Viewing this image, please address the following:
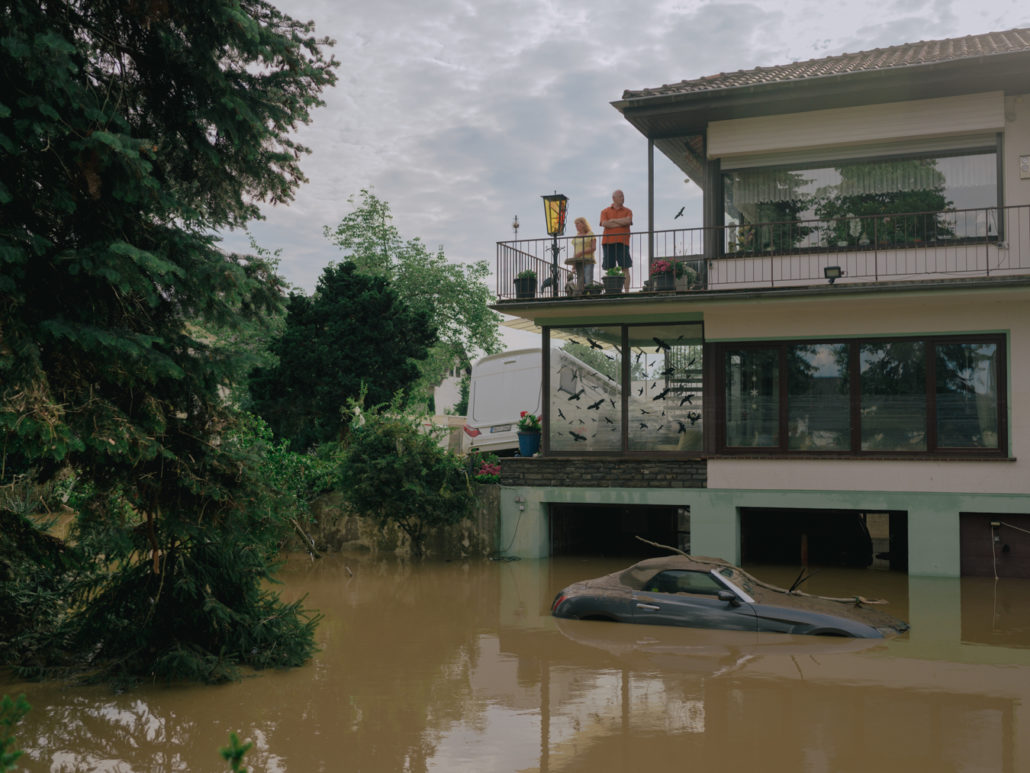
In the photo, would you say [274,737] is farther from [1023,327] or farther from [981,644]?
[1023,327]

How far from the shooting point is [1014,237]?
16375mm

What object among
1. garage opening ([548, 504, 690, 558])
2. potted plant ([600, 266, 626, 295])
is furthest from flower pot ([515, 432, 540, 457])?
potted plant ([600, 266, 626, 295])

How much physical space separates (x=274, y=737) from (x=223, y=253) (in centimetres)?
433

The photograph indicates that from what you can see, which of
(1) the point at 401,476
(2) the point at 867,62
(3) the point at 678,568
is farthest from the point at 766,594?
(2) the point at 867,62

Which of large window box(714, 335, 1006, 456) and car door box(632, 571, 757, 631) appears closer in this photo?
car door box(632, 571, 757, 631)

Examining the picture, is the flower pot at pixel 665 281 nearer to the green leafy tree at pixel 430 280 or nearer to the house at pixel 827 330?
the house at pixel 827 330

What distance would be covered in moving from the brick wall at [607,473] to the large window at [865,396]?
912 mm

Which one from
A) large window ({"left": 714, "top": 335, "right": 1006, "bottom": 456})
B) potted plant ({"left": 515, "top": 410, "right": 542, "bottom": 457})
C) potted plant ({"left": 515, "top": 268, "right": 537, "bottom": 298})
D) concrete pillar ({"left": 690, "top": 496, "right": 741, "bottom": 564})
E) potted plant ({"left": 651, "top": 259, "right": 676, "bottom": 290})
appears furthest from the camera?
potted plant ({"left": 515, "top": 410, "right": 542, "bottom": 457})

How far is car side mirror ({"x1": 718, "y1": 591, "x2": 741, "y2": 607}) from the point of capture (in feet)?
36.5

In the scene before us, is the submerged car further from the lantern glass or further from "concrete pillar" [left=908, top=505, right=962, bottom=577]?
the lantern glass

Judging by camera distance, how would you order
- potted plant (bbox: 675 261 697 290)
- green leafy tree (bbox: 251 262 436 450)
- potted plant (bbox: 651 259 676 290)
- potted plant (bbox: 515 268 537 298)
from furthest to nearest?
green leafy tree (bbox: 251 262 436 450), potted plant (bbox: 515 268 537 298), potted plant (bbox: 675 261 697 290), potted plant (bbox: 651 259 676 290)

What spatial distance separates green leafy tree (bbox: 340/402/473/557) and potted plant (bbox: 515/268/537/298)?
11.3ft

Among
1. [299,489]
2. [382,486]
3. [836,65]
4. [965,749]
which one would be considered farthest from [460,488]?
[965,749]

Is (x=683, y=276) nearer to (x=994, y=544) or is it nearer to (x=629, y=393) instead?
(x=629, y=393)
